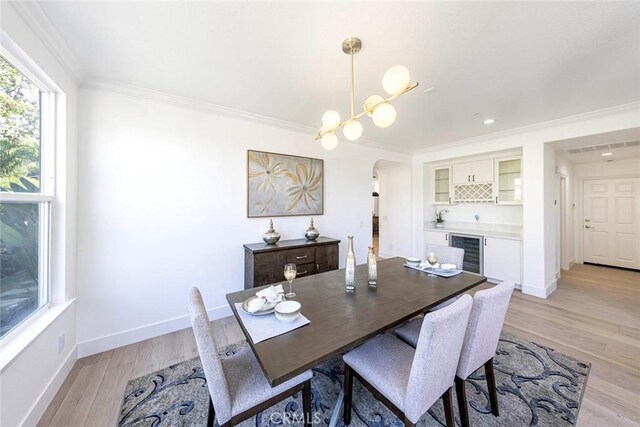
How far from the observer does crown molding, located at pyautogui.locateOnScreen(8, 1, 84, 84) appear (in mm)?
1371

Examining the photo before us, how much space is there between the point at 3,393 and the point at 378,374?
199 cm

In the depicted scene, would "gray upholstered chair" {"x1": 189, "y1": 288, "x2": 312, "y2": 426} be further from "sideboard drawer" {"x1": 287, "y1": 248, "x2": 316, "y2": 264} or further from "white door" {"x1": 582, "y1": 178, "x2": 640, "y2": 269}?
"white door" {"x1": 582, "y1": 178, "x2": 640, "y2": 269}

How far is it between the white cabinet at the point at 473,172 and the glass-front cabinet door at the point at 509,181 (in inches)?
5.3

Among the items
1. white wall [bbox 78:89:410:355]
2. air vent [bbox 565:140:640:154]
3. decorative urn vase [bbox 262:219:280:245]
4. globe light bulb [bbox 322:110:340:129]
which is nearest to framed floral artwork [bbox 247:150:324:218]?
white wall [bbox 78:89:410:355]

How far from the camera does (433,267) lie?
225cm

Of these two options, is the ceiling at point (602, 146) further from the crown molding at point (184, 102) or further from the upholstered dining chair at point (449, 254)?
the crown molding at point (184, 102)

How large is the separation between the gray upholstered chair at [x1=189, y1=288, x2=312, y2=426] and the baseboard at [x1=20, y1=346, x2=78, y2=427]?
1.18m

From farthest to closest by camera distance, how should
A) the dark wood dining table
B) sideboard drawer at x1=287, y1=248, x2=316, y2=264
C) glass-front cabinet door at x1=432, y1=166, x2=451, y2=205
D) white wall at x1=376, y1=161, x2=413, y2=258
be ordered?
white wall at x1=376, y1=161, x2=413, y2=258 < glass-front cabinet door at x1=432, y1=166, x2=451, y2=205 < sideboard drawer at x1=287, y1=248, x2=316, y2=264 < the dark wood dining table

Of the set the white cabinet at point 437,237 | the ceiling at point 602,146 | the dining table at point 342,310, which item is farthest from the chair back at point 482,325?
the white cabinet at point 437,237

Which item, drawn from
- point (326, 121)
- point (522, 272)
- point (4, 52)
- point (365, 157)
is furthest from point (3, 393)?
point (522, 272)

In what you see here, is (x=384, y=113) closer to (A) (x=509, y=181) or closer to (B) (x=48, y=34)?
(B) (x=48, y=34)

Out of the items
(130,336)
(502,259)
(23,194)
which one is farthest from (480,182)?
(23,194)

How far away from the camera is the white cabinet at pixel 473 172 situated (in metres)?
4.36

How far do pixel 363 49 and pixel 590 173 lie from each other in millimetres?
6721
